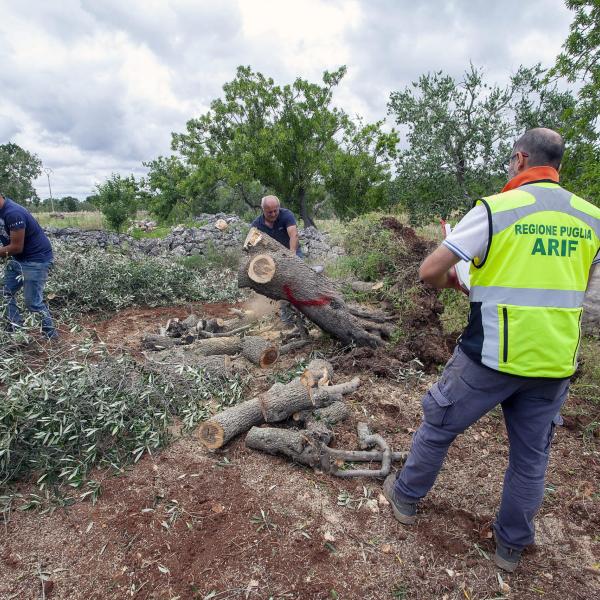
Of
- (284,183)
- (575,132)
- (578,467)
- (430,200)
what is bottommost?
(578,467)

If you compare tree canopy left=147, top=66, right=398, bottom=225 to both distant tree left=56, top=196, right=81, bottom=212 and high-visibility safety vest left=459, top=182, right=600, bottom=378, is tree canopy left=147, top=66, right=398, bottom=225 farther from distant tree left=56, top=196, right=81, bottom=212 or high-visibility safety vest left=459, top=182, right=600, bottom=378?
distant tree left=56, top=196, right=81, bottom=212

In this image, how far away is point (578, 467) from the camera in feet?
8.91

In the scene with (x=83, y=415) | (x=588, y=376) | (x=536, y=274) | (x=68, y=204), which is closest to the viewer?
(x=536, y=274)

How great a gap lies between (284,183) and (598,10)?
483 inches

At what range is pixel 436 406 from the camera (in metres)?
1.97

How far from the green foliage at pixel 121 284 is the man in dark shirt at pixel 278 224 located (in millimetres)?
2108

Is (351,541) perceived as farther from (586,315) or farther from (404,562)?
(586,315)

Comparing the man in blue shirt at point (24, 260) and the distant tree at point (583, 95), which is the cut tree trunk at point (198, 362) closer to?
the man in blue shirt at point (24, 260)

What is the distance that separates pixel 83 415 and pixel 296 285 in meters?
2.05

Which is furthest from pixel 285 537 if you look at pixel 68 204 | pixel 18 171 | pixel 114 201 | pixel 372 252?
pixel 68 204

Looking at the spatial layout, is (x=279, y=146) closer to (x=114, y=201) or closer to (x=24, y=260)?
(x=114, y=201)

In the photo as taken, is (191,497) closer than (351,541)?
No

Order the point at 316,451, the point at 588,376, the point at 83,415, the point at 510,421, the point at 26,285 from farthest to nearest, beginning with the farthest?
the point at 26,285
the point at 588,376
the point at 83,415
the point at 316,451
the point at 510,421

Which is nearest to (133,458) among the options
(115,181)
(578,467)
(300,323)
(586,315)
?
(300,323)
